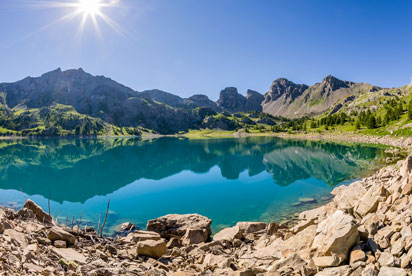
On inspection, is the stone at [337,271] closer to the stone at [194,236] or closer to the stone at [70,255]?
the stone at [194,236]

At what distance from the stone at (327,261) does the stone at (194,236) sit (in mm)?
12188

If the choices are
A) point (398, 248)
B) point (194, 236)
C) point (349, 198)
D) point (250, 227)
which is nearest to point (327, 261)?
point (398, 248)

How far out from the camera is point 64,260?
44.4ft

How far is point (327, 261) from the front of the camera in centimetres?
1160

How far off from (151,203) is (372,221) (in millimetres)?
31565

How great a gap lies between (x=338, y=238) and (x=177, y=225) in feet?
53.7

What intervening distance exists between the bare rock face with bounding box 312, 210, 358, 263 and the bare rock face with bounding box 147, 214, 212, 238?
12.7 m

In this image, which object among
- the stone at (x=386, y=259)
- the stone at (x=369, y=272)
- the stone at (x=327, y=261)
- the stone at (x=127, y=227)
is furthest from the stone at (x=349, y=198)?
the stone at (x=127, y=227)

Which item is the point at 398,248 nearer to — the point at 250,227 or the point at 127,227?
the point at 250,227

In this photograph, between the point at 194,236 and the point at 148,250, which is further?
the point at 194,236

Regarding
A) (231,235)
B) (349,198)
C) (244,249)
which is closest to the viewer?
(244,249)

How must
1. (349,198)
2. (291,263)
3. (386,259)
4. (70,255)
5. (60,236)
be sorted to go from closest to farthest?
1. (386,259)
2. (291,263)
3. (70,255)
4. (60,236)
5. (349,198)

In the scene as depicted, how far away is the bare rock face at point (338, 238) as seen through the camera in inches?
469

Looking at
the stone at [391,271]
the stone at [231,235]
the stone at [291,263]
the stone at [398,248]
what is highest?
the stone at [398,248]
